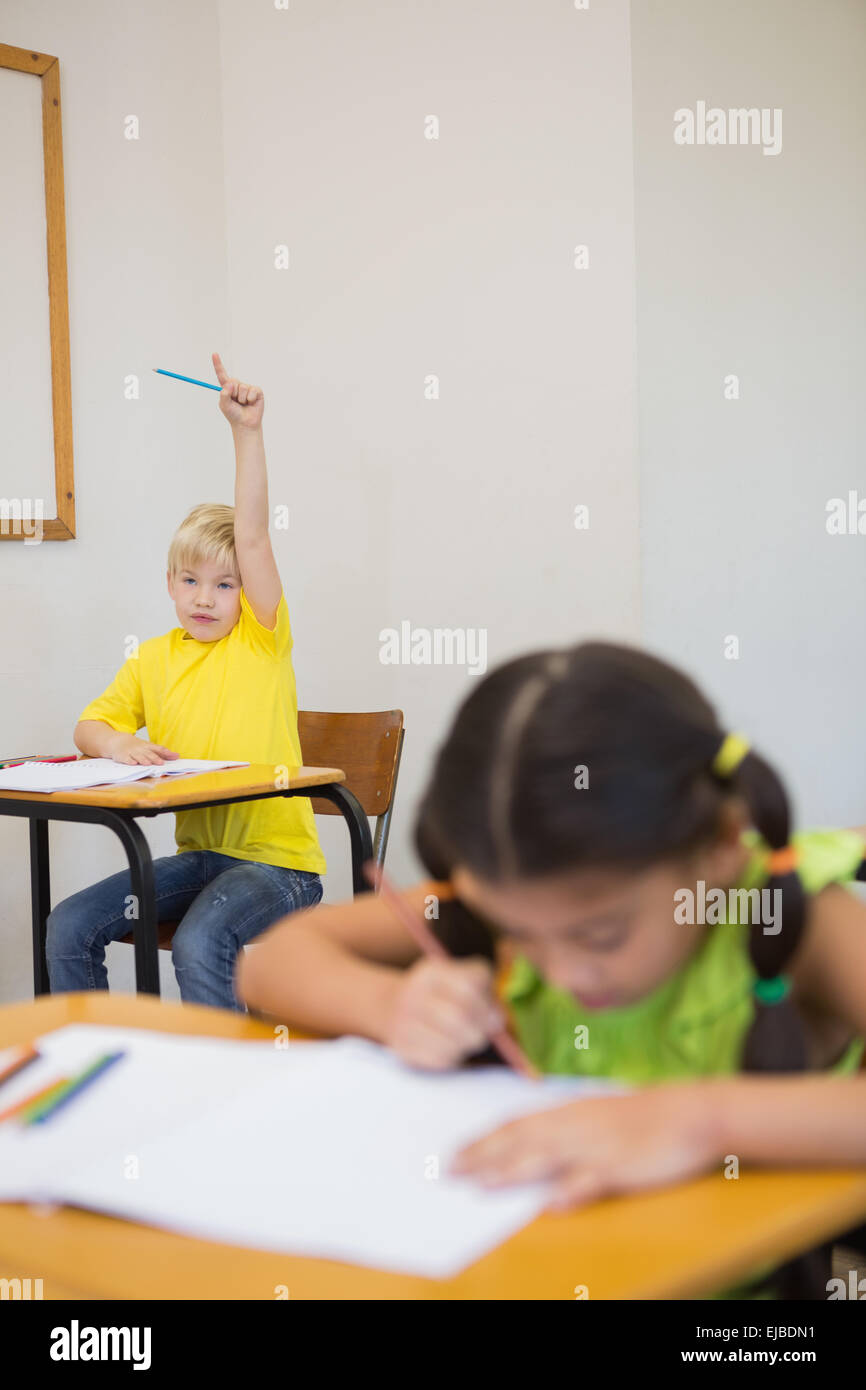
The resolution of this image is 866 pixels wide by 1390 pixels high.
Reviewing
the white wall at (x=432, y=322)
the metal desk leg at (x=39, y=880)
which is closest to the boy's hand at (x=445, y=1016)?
the metal desk leg at (x=39, y=880)

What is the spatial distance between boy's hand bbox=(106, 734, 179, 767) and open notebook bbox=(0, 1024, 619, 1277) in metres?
1.44

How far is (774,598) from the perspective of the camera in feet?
10.7

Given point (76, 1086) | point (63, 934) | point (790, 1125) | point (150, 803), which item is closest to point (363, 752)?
point (63, 934)

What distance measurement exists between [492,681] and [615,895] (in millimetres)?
143

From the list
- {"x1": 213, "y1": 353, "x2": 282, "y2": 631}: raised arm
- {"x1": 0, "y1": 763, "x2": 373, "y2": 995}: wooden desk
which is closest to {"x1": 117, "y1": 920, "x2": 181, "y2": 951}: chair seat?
{"x1": 0, "y1": 763, "x2": 373, "y2": 995}: wooden desk

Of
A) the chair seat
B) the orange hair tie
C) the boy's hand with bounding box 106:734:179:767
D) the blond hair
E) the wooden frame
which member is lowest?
the chair seat

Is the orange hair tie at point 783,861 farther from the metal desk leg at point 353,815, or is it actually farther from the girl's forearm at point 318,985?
the metal desk leg at point 353,815

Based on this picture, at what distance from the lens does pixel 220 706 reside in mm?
2480

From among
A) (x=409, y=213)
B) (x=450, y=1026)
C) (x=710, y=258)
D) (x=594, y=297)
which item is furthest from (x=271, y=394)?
(x=450, y=1026)

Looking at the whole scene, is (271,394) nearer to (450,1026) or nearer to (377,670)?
(377,670)

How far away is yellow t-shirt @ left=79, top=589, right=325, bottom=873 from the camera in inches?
94.0

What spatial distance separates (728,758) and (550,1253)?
297mm

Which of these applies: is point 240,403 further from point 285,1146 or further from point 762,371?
point 285,1146

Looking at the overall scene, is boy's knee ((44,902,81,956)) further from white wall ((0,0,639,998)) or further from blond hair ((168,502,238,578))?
white wall ((0,0,639,998))
